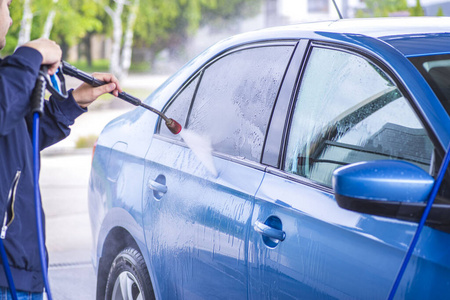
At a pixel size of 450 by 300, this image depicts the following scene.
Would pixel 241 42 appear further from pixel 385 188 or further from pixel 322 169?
pixel 385 188

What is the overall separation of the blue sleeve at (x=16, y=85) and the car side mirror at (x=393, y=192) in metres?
0.86

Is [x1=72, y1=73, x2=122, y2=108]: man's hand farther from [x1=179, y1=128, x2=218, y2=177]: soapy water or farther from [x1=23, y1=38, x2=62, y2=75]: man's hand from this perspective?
[x1=179, y1=128, x2=218, y2=177]: soapy water

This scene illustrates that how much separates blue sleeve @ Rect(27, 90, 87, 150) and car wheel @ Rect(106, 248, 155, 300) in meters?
1.10

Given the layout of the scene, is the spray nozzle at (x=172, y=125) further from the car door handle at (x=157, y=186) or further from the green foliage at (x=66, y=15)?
the green foliage at (x=66, y=15)

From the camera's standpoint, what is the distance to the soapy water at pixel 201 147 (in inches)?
112

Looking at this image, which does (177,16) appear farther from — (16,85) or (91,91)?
(16,85)

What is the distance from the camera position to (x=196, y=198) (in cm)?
279

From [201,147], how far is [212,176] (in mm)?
253

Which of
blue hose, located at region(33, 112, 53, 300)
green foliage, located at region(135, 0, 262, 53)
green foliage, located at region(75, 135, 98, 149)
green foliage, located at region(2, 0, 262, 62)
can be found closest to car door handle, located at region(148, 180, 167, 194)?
blue hose, located at region(33, 112, 53, 300)

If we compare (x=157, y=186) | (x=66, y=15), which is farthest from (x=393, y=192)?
(x=66, y=15)

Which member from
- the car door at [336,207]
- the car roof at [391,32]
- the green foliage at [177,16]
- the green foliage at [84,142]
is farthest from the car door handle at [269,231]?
the green foliage at [177,16]

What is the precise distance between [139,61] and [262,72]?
235 feet

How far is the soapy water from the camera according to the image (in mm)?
2842

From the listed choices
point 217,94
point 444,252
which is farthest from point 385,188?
point 217,94
